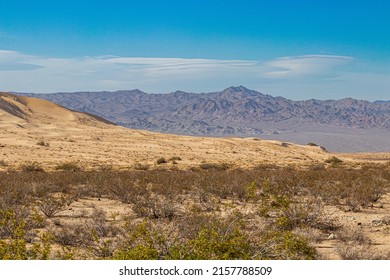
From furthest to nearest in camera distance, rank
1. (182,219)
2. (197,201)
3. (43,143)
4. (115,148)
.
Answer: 1. (115,148)
2. (43,143)
3. (197,201)
4. (182,219)

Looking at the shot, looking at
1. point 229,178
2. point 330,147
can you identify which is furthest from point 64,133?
point 330,147

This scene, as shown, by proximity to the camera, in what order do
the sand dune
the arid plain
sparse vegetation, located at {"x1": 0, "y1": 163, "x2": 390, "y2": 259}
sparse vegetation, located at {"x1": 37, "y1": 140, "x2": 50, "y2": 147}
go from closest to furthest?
sparse vegetation, located at {"x1": 0, "y1": 163, "x2": 390, "y2": 259}
the arid plain
the sand dune
sparse vegetation, located at {"x1": 37, "y1": 140, "x2": 50, "y2": 147}

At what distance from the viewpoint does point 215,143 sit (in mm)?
54875

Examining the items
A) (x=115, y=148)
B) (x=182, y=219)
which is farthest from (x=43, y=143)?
(x=182, y=219)

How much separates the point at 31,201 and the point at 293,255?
33.9 feet

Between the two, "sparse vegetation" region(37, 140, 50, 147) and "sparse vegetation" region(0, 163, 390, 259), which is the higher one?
Answer: "sparse vegetation" region(0, 163, 390, 259)

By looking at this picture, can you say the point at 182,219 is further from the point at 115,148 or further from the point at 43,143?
the point at 43,143

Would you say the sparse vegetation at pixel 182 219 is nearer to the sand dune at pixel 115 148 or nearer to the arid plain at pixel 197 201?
the arid plain at pixel 197 201

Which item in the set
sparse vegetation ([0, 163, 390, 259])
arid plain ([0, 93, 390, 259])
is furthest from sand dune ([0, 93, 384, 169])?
sparse vegetation ([0, 163, 390, 259])

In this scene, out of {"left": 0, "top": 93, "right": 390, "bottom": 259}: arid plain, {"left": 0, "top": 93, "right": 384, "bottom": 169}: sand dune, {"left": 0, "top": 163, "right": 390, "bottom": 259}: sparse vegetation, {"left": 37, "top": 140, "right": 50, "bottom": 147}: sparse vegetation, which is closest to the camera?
{"left": 0, "top": 163, "right": 390, "bottom": 259}: sparse vegetation

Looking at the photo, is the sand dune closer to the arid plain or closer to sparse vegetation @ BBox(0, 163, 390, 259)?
the arid plain

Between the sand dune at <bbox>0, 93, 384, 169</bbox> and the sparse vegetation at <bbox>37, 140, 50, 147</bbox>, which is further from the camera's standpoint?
the sparse vegetation at <bbox>37, 140, 50, 147</bbox>

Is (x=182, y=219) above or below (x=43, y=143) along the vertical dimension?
above

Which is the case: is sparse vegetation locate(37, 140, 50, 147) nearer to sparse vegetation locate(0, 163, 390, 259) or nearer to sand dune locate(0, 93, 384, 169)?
sand dune locate(0, 93, 384, 169)
